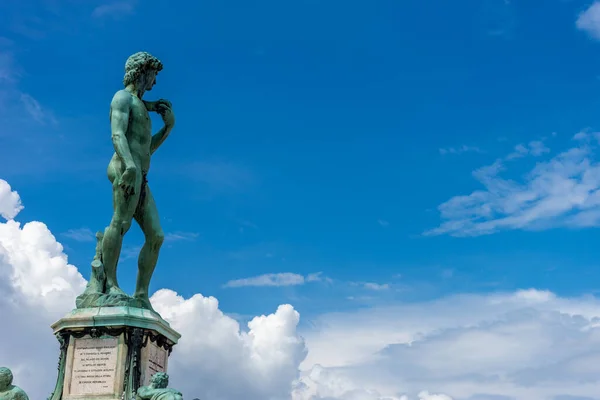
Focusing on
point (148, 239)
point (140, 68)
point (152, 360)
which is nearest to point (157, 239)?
point (148, 239)

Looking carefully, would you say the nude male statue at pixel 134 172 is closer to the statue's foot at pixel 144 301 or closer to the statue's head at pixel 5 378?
the statue's foot at pixel 144 301

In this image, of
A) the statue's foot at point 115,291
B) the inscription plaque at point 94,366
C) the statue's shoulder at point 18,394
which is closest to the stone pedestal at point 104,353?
the inscription plaque at point 94,366

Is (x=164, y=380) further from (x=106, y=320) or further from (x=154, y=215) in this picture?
(x=154, y=215)

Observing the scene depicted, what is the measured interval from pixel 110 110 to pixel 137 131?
0.72 meters

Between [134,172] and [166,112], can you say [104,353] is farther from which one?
[166,112]

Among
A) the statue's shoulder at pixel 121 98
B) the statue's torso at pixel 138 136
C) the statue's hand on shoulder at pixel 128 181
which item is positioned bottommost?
the statue's hand on shoulder at pixel 128 181

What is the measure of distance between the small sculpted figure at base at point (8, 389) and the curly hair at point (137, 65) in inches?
263

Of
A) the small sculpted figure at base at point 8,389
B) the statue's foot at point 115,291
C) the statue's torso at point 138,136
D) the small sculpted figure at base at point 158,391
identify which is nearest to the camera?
the small sculpted figure at base at point 158,391

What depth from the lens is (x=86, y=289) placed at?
15742mm

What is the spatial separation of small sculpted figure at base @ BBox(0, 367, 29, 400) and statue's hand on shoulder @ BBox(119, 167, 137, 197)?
4.21 meters

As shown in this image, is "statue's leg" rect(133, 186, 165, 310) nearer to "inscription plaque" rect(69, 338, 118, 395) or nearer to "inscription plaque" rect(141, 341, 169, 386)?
"inscription plaque" rect(141, 341, 169, 386)

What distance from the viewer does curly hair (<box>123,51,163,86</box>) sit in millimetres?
16859

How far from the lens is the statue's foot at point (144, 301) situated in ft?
51.9

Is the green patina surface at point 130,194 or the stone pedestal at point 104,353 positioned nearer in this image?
the stone pedestal at point 104,353
